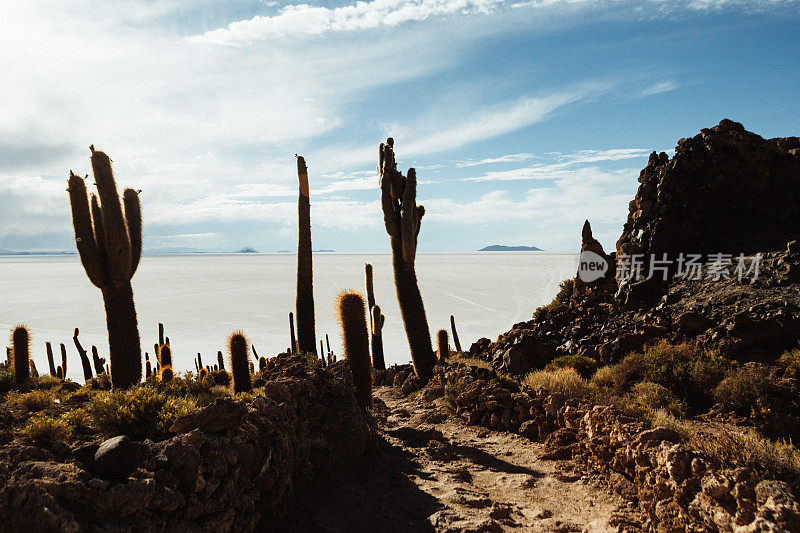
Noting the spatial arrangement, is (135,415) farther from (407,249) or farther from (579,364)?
(407,249)

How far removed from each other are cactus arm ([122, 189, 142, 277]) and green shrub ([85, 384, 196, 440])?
8.55 m

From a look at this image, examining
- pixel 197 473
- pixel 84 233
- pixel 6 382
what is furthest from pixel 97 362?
pixel 197 473

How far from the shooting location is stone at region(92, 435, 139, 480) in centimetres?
444

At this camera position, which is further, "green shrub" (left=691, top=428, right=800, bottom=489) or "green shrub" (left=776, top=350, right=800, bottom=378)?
"green shrub" (left=776, top=350, right=800, bottom=378)

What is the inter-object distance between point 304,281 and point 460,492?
37.7 ft

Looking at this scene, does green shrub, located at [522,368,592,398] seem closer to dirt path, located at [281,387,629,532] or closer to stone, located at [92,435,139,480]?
dirt path, located at [281,387,629,532]

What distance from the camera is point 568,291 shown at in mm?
20062

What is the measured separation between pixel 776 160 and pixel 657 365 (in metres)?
10.2

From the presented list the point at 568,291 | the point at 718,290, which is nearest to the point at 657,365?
the point at 718,290

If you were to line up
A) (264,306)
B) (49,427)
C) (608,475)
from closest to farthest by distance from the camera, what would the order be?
(49,427)
(608,475)
(264,306)

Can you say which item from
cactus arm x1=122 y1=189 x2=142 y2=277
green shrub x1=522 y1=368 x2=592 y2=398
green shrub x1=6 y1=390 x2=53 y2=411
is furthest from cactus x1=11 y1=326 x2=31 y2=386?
green shrub x1=522 y1=368 x2=592 y2=398

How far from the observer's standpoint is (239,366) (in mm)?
11055

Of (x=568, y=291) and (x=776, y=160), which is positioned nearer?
(x=776, y=160)

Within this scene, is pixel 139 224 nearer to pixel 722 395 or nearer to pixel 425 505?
pixel 425 505
